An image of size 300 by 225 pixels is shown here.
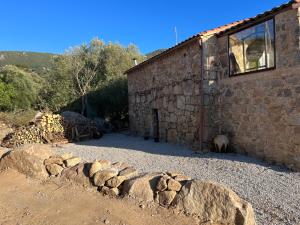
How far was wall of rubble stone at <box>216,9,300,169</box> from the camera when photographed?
23.2 ft

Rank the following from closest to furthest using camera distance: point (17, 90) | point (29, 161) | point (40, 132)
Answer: point (29, 161) → point (40, 132) → point (17, 90)

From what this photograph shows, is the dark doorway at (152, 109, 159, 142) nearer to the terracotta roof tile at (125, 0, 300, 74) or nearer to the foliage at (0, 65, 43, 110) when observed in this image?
the terracotta roof tile at (125, 0, 300, 74)

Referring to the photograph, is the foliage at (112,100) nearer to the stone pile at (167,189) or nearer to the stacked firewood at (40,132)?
the stacked firewood at (40,132)

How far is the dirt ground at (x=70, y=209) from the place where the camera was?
13.1 feet

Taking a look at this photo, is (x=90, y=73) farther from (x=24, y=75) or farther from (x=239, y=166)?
(x=239, y=166)

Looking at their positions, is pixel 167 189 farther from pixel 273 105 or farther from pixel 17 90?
pixel 17 90

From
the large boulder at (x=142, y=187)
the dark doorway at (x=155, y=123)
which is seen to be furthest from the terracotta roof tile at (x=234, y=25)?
the large boulder at (x=142, y=187)

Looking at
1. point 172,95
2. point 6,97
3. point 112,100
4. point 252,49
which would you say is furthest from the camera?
point 6,97

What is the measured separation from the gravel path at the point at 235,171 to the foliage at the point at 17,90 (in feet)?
38.1

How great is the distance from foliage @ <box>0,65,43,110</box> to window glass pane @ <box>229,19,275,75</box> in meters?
15.8

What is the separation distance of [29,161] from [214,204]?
11.6 ft

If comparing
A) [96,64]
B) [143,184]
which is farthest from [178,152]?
[96,64]

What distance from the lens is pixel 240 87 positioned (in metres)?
8.68

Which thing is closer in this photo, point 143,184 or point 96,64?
point 143,184
